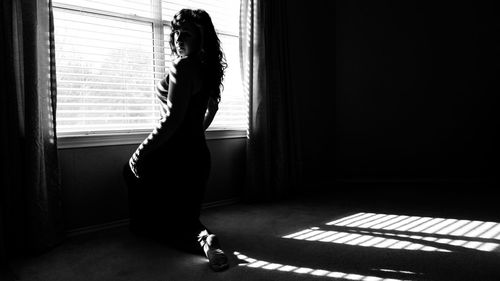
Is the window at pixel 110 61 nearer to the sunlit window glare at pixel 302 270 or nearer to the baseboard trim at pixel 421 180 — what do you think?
the sunlit window glare at pixel 302 270

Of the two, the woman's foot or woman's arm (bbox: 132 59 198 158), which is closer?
the woman's foot

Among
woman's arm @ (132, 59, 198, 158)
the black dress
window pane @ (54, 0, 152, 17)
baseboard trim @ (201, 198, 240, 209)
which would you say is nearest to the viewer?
woman's arm @ (132, 59, 198, 158)

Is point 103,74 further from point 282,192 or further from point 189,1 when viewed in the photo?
point 282,192

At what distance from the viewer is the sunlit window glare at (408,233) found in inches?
85.4

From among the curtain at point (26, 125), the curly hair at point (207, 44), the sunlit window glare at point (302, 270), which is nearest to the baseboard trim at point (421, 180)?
the sunlit window glare at point (302, 270)

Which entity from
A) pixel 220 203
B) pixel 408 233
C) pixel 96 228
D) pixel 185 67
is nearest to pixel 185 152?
pixel 185 67

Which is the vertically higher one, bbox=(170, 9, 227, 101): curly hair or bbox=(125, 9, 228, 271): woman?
bbox=(170, 9, 227, 101): curly hair

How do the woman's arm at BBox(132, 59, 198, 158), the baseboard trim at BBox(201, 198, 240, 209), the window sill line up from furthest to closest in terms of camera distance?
the baseboard trim at BBox(201, 198, 240, 209) < the window sill < the woman's arm at BBox(132, 59, 198, 158)

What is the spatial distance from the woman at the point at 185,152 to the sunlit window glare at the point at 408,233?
2.22ft

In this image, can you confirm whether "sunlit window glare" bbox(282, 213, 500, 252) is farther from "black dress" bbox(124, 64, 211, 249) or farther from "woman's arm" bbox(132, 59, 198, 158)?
"woman's arm" bbox(132, 59, 198, 158)

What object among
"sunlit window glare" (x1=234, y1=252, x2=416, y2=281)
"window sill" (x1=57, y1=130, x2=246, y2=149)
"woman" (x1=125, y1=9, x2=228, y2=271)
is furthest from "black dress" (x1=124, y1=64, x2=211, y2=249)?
"window sill" (x1=57, y1=130, x2=246, y2=149)

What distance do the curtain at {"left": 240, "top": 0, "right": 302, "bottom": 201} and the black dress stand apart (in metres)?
1.16

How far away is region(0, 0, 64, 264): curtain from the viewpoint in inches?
79.1

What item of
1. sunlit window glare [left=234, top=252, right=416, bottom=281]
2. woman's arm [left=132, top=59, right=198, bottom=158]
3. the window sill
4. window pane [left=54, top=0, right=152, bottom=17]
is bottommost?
sunlit window glare [left=234, top=252, right=416, bottom=281]
